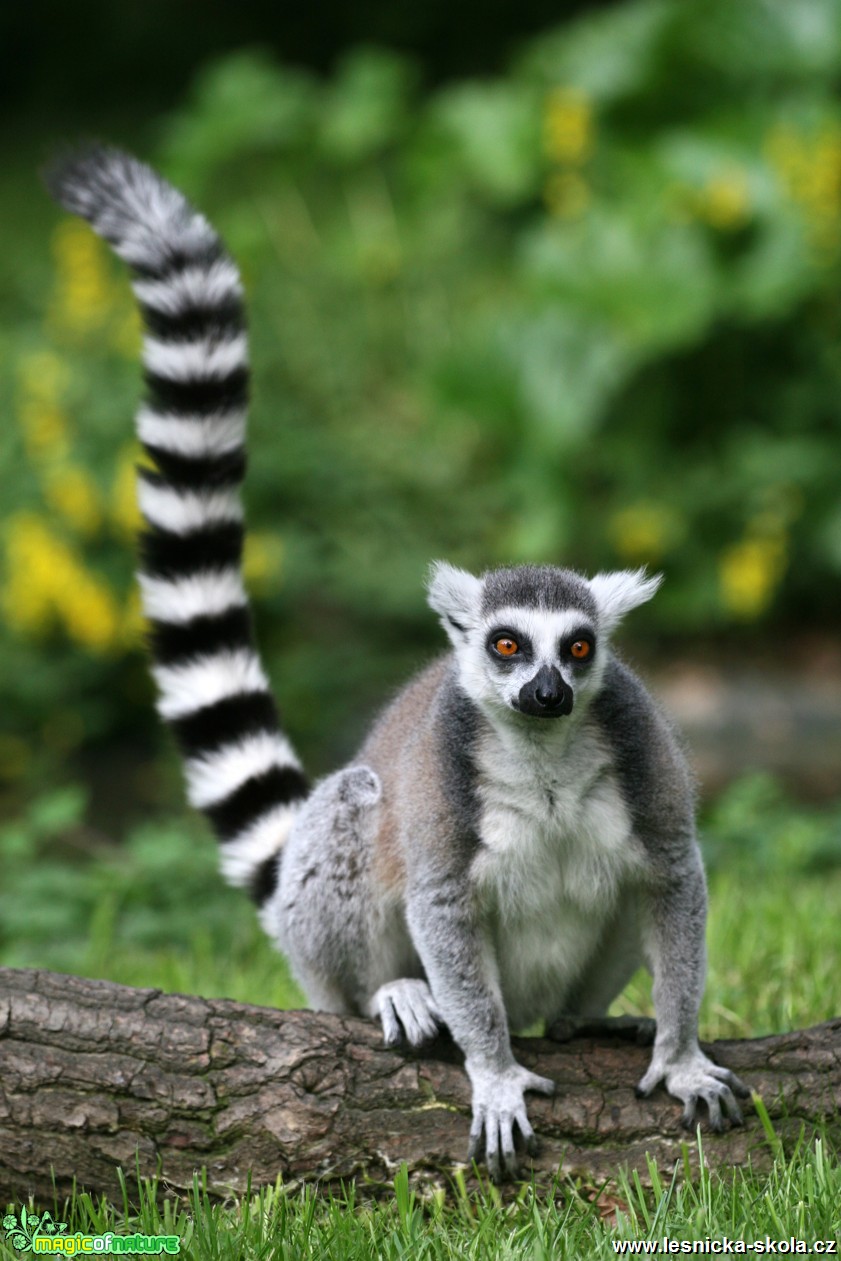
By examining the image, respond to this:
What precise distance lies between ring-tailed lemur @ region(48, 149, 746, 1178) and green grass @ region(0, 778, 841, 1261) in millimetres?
273

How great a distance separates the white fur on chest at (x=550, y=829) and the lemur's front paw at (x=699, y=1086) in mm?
455

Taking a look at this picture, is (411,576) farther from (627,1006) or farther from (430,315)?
(627,1006)

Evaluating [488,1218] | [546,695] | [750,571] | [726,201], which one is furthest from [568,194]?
[488,1218]

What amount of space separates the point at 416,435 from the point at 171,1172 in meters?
9.63

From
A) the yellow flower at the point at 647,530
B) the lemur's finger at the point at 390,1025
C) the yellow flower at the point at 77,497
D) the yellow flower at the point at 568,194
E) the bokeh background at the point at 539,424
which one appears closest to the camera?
the lemur's finger at the point at 390,1025

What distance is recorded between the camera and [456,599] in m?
3.98

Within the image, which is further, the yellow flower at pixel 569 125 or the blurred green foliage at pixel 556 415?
the yellow flower at pixel 569 125

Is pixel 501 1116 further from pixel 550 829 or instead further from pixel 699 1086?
pixel 550 829

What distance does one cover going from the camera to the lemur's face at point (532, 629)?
11.8ft

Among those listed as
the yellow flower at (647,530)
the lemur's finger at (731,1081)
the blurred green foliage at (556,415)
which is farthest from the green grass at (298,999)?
the yellow flower at (647,530)

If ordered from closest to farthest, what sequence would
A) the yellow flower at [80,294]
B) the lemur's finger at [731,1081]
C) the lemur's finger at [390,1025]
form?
the lemur's finger at [731,1081]
the lemur's finger at [390,1025]
the yellow flower at [80,294]

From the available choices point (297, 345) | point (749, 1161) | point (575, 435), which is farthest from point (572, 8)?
point (749, 1161)

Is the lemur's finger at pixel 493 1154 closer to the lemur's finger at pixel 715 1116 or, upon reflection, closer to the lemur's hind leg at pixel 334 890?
the lemur's finger at pixel 715 1116

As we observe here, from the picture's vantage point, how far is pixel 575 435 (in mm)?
10617
